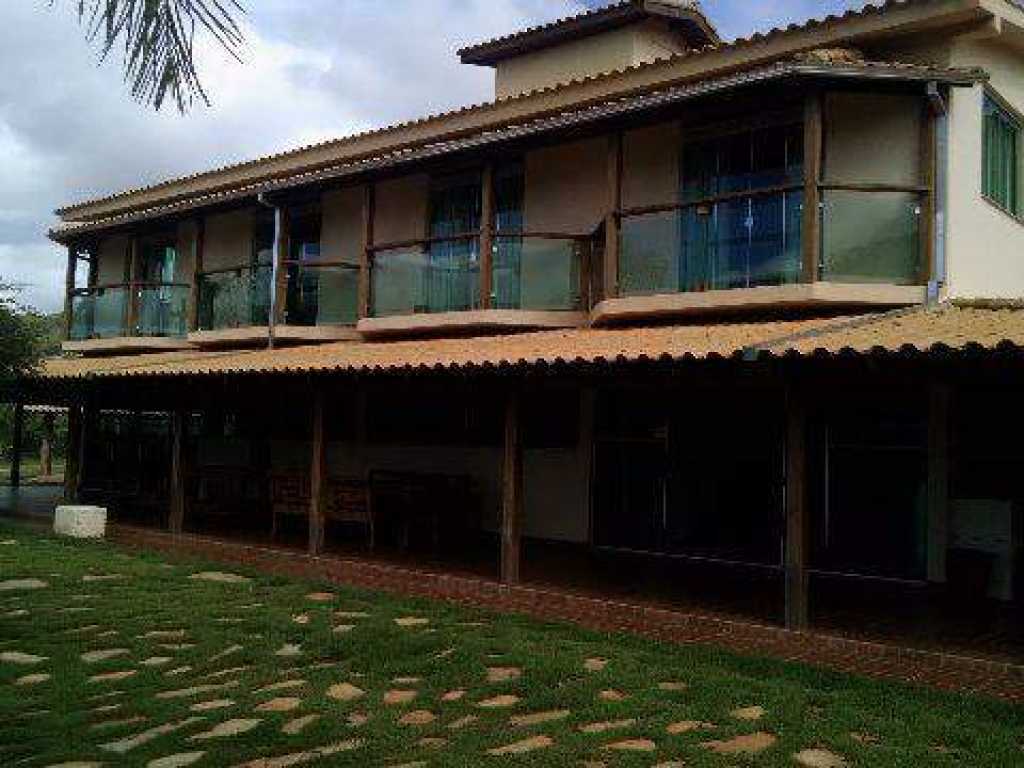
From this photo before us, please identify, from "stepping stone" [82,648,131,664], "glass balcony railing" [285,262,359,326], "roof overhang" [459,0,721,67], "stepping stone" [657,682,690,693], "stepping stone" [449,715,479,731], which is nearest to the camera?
"stepping stone" [449,715,479,731]

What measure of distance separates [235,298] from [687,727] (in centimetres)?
1370

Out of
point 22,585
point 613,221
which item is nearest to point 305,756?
point 22,585

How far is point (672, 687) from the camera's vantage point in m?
6.88

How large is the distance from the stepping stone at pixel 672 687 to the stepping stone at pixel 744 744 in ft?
3.22

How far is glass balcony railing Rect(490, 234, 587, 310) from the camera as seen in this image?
13281 mm

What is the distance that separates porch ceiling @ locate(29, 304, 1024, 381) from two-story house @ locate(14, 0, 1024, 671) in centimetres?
6

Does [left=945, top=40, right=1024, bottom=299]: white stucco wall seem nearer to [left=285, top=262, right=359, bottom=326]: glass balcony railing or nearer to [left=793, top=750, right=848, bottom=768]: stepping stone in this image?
[left=793, top=750, right=848, bottom=768]: stepping stone

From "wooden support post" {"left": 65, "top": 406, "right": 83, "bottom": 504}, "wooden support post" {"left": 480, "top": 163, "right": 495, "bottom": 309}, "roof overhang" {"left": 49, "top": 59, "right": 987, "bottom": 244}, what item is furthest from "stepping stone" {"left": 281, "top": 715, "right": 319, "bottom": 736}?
"wooden support post" {"left": 65, "top": 406, "right": 83, "bottom": 504}

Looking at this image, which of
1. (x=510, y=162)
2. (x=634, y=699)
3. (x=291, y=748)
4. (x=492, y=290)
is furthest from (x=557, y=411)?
(x=291, y=748)

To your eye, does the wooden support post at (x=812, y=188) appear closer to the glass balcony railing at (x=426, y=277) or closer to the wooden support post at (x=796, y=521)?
the wooden support post at (x=796, y=521)

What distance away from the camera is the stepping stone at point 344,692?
6.65m

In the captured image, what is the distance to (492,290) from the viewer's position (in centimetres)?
1384

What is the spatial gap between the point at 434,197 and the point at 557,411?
14.5 ft

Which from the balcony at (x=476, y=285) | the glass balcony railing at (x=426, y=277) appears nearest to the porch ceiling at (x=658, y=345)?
the balcony at (x=476, y=285)
